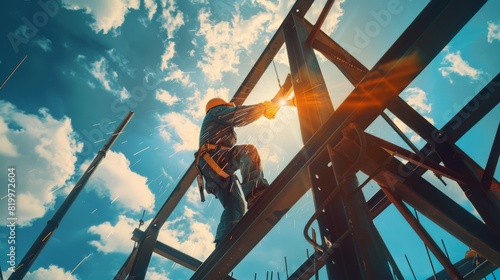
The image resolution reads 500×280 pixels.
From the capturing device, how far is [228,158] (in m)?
3.55

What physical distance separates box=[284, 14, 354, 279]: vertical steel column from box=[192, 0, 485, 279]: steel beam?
15 cm

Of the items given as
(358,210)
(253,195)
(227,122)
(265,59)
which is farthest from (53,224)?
(358,210)

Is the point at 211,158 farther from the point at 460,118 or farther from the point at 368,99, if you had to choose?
the point at 460,118

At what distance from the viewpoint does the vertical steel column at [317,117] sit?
1.32m

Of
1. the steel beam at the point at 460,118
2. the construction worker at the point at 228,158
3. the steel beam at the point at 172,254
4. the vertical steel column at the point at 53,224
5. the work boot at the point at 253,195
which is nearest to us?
the steel beam at the point at 460,118

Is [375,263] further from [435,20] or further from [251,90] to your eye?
[251,90]

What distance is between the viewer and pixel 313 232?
145 cm

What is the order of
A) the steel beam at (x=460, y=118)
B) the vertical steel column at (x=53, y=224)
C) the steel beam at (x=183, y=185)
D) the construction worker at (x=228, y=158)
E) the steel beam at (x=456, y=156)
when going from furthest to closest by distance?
the vertical steel column at (x=53, y=224), the steel beam at (x=183, y=185), the construction worker at (x=228, y=158), the steel beam at (x=460, y=118), the steel beam at (x=456, y=156)

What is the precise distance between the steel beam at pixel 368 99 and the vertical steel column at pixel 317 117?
0.15m

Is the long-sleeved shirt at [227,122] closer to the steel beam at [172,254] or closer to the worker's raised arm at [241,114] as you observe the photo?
the worker's raised arm at [241,114]

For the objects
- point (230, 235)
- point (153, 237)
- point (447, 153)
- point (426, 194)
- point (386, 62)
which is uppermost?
point (153, 237)

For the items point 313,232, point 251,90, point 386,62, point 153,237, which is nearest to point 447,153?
point 386,62

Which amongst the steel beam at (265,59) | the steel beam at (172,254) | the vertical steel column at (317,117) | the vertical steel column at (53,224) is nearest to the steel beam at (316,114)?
the vertical steel column at (317,117)

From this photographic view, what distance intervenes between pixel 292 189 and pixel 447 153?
145cm
